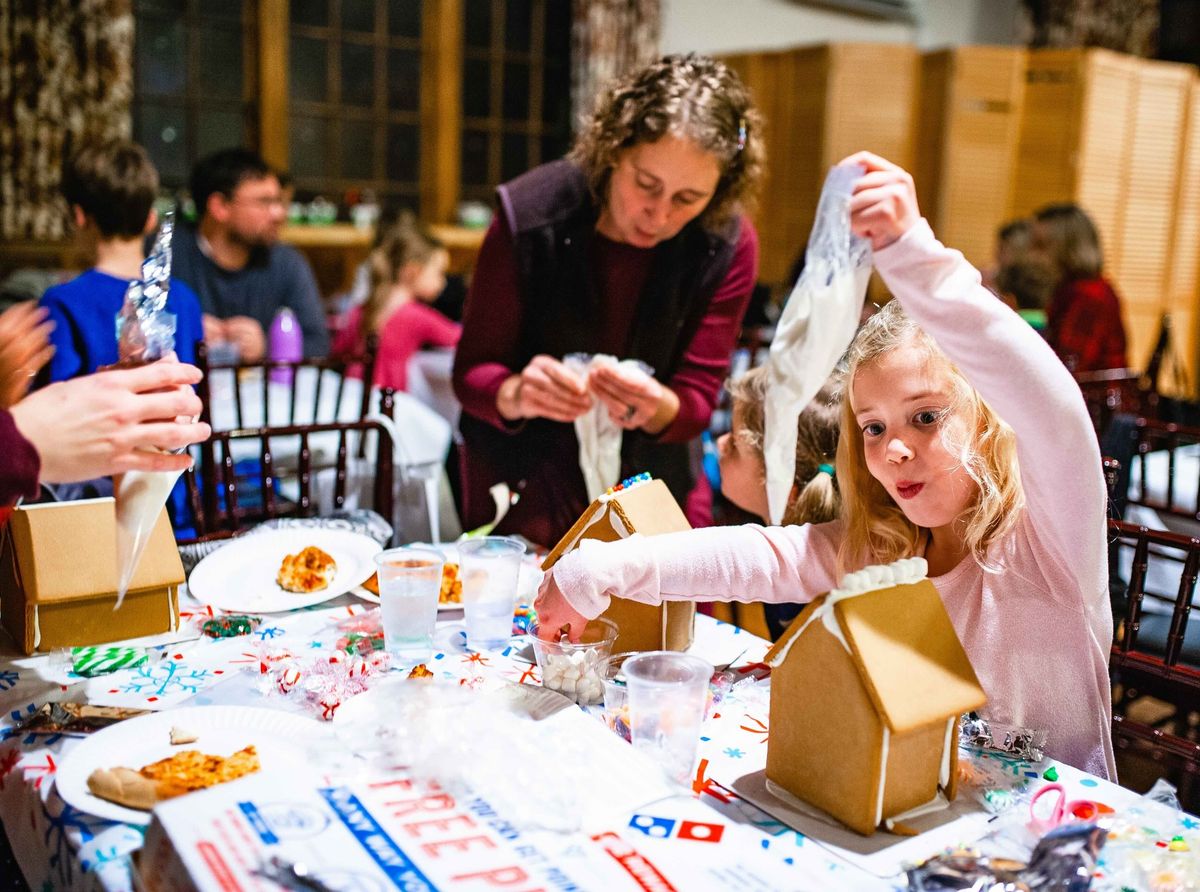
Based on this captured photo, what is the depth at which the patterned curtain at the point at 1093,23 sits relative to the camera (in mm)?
7863

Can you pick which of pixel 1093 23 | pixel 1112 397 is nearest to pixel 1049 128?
pixel 1093 23

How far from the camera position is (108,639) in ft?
4.63

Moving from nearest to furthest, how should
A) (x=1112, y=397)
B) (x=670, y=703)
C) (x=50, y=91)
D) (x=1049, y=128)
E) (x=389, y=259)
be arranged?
(x=670, y=703) < (x=1112, y=397) < (x=389, y=259) < (x=50, y=91) < (x=1049, y=128)

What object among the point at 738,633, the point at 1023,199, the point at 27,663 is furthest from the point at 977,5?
the point at 27,663

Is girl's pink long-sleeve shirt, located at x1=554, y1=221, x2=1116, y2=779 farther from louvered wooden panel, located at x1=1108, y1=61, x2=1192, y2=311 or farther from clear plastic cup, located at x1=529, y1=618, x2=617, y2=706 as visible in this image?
louvered wooden panel, located at x1=1108, y1=61, x2=1192, y2=311

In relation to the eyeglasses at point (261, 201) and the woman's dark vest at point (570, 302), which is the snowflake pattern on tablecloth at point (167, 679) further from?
the eyeglasses at point (261, 201)

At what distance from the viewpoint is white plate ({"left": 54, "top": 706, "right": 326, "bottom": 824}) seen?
3.26ft

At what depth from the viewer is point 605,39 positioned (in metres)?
6.71

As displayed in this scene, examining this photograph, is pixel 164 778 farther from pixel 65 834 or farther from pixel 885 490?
pixel 885 490

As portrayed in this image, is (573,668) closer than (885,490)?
Yes

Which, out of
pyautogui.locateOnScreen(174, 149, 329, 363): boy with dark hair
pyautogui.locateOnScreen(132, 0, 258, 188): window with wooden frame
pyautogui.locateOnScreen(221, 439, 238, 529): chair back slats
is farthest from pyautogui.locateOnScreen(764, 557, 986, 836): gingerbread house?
pyautogui.locateOnScreen(132, 0, 258, 188): window with wooden frame

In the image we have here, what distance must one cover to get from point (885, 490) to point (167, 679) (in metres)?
0.92

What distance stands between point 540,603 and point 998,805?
1.83 feet

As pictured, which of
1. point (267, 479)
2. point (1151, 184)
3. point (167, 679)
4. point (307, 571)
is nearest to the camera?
point (167, 679)
